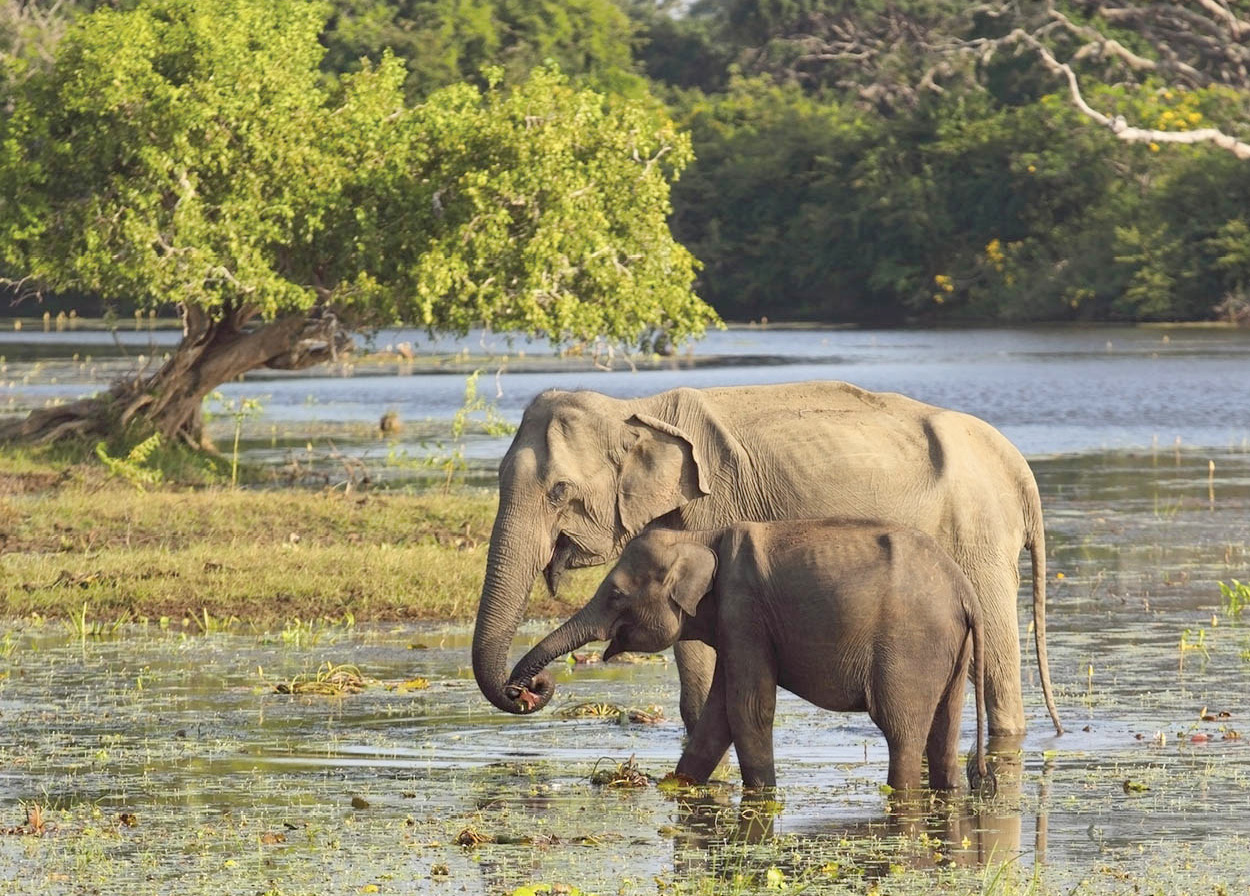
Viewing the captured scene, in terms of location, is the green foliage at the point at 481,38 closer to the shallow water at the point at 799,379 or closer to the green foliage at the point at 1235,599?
the shallow water at the point at 799,379

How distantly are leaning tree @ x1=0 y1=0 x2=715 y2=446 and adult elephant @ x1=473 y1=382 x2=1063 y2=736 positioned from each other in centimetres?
1081

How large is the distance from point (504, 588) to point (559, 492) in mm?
489

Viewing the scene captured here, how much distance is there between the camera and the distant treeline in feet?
206

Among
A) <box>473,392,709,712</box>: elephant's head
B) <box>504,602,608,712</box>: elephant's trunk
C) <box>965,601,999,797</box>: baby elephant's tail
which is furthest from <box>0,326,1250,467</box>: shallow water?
<box>965,601,999,797</box>: baby elephant's tail

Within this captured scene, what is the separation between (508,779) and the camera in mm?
10148

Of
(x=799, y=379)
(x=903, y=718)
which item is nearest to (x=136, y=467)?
(x=903, y=718)

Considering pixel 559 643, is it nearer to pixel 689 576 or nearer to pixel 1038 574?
pixel 689 576

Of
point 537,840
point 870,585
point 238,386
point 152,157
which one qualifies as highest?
point 152,157

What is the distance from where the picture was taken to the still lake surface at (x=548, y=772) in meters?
8.41

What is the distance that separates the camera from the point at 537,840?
29.0 feet

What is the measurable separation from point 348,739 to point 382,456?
16.3 m

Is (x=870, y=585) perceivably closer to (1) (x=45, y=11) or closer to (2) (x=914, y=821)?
(2) (x=914, y=821)

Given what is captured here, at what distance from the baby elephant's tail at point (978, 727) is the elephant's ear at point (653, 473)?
1.46m

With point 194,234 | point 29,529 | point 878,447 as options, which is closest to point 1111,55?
point 194,234
